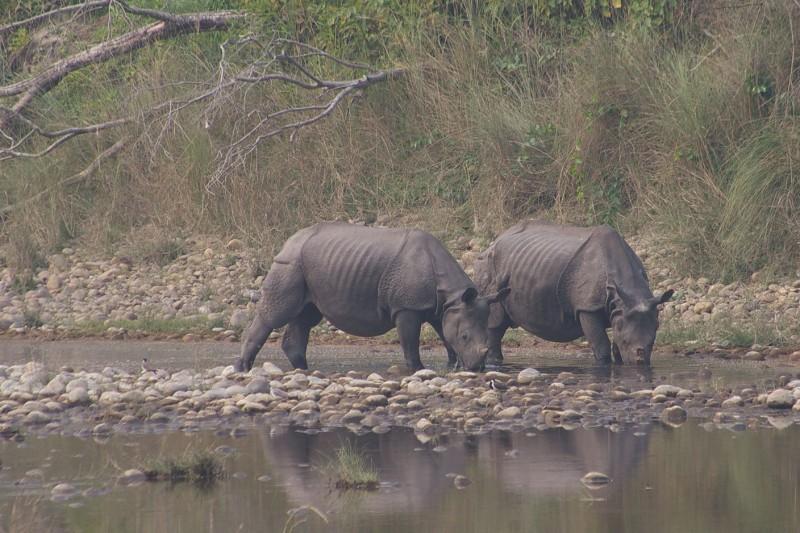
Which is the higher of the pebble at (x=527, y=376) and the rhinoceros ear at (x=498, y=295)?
the rhinoceros ear at (x=498, y=295)

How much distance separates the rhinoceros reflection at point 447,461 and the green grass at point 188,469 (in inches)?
14.2

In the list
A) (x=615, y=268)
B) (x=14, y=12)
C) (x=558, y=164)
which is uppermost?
(x=14, y=12)

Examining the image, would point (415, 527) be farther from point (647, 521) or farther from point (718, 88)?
point (718, 88)

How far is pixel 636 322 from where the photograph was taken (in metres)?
12.1

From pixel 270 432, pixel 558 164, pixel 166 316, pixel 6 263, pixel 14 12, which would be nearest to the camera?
pixel 270 432

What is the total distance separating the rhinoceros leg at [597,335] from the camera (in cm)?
1236

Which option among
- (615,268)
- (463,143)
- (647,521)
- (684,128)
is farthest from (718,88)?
(647,521)

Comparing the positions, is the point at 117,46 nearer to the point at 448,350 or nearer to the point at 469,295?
the point at 448,350

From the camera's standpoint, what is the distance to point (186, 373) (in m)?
11.2

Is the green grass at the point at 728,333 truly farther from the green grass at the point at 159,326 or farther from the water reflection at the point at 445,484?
the green grass at the point at 159,326

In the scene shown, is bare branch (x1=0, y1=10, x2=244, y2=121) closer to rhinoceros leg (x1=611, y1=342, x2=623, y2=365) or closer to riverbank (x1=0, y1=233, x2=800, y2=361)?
riverbank (x1=0, y1=233, x2=800, y2=361)

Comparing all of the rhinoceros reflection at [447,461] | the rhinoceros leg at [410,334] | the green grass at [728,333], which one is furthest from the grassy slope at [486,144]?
the rhinoceros reflection at [447,461]

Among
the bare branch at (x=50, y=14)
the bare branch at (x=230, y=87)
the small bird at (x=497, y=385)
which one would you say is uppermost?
the bare branch at (x=50, y=14)

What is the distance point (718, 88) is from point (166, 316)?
6.32 m
